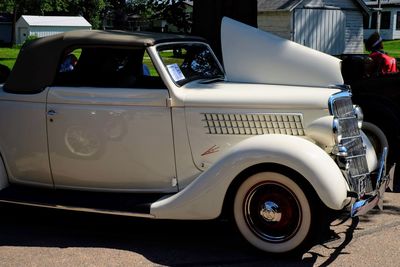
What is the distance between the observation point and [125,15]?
32.8 feet

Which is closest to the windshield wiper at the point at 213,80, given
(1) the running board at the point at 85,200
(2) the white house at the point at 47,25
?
(1) the running board at the point at 85,200

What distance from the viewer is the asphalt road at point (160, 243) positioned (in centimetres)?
441

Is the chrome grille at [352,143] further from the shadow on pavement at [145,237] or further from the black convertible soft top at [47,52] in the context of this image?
the black convertible soft top at [47,52]

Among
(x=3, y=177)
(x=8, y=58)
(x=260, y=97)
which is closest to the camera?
(x=260, y=97)

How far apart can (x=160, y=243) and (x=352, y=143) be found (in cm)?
184

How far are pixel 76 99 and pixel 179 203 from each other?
1355 mm

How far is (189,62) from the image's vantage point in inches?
221

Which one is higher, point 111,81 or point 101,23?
point 111,81

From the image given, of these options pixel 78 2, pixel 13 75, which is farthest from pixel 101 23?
pixel 13 75

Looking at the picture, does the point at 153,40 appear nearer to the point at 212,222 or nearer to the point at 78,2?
the point at 212,222

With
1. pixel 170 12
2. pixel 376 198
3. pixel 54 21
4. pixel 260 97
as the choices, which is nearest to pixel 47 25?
pixel 54 21

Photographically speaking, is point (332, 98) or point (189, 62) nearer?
point (332, 98)

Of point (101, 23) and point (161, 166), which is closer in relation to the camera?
point (161, 166)

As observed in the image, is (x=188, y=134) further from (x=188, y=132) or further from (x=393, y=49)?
(x=393, y=49)
